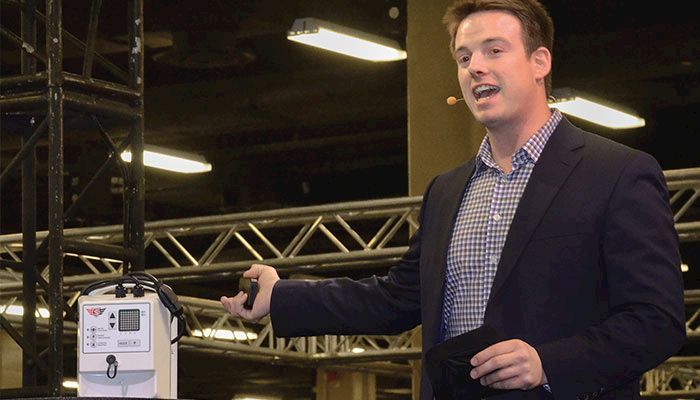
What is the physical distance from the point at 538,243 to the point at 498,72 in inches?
12.2

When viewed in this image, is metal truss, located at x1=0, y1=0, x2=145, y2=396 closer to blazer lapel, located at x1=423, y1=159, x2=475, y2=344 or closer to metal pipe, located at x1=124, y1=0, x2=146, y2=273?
metal pipe, located at x1=124, y1=0, x2=146, y2=273

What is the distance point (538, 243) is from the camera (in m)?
2.21

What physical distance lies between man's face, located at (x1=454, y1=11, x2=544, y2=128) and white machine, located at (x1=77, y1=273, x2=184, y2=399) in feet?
2.39

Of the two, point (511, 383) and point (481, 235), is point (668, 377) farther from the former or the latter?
point (511, 383)

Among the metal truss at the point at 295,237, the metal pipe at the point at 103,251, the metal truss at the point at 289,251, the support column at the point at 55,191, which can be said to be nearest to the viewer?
the support column at the point at 55,191

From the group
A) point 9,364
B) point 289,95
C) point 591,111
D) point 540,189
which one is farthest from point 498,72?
point 9,364

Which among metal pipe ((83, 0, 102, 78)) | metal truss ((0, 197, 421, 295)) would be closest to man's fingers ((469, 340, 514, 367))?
metal pipe ((83, 0, 102, 78))

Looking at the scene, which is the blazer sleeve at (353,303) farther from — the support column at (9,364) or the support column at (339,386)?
the support column at (339,386)

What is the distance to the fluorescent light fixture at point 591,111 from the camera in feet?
31.4

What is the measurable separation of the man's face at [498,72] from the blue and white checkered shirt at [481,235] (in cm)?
7

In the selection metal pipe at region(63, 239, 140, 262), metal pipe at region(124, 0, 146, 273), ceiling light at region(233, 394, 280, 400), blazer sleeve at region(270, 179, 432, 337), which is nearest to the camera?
blazer sleeve at region(270, 179, 432, 337)

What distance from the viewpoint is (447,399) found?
218 centimetres

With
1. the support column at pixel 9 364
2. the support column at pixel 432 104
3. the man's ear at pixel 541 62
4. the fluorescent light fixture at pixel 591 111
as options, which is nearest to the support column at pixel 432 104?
the support column at pixel 432 104

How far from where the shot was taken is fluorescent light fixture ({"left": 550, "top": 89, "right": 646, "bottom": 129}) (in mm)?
9570
